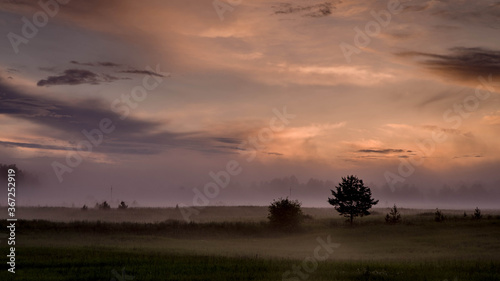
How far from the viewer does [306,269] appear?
93.1ft

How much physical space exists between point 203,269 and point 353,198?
54722 mm

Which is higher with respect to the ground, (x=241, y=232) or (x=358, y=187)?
(x=358, y=187)

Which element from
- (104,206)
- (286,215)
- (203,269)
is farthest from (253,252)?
(104,206)

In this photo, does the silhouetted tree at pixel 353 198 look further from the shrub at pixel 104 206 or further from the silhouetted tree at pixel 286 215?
the shrub at pixel 104 206

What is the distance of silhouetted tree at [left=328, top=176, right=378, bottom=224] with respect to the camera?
7838cm

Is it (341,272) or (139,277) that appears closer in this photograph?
(139,277)

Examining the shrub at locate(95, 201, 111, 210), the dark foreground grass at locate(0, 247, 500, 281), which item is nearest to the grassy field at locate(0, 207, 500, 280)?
the dark foreground grass at locate(0, 247, 500, 281)

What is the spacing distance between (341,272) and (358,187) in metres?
53.4

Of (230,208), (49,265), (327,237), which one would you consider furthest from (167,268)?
(230,208)

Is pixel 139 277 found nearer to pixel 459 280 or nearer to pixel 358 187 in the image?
pixel 459 280

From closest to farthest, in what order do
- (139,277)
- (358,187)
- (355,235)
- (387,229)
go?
(139,277), (355,235), (387,229), (358,187)

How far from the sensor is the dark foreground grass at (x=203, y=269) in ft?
81.2

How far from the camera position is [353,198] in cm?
7831

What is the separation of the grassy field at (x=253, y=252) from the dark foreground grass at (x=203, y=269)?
0.06 metres
